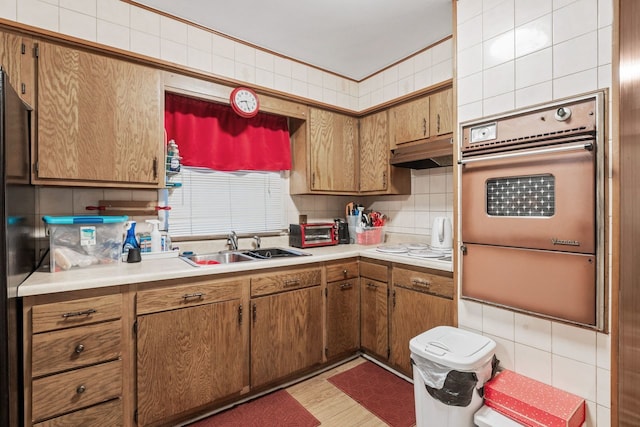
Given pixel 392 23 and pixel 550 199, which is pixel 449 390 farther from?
pixel 392 23

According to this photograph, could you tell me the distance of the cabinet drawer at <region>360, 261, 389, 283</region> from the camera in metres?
2.32

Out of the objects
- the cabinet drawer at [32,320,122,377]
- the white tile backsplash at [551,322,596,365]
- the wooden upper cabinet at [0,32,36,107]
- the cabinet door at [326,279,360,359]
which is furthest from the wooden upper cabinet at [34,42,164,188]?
the white tile backsplash at [551,322,596,365]

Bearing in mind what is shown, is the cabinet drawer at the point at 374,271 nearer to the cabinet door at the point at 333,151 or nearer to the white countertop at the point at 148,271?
the white countertop at the point at 148,271

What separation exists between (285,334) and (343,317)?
1.68 ft

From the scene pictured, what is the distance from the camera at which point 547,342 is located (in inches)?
60.1

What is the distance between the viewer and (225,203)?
2619 mm

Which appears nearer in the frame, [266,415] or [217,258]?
[266,415]

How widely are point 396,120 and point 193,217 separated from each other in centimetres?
185

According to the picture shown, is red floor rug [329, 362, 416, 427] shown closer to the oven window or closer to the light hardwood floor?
the light hardwood floor

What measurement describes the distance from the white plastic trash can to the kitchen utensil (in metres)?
0.88

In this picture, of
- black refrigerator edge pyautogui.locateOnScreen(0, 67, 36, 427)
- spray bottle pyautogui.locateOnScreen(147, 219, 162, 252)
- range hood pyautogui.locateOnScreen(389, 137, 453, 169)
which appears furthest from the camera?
range hood pyautogui.locateOnScreen(389, 137, 453, 169)

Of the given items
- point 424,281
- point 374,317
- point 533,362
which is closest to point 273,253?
point 374,317

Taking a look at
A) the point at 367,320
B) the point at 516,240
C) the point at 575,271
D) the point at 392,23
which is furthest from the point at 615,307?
the point at 392,23

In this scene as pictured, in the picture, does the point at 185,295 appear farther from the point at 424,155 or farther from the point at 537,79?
the point at 537,79
